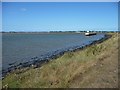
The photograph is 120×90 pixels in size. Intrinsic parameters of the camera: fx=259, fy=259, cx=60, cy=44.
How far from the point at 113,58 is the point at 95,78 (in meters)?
5.65

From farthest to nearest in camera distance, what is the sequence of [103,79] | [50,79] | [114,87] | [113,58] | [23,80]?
[113,58], [23,80], [50,79], [103,79], [114,87]

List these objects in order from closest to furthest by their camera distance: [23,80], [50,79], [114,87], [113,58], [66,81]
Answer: [114,87] < [66,81] < [50,79] < [23,80] < [113,58]

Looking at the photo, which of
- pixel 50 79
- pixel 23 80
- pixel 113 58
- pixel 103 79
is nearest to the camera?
pixel 103 79

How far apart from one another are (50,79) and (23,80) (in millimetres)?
2616

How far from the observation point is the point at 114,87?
10461 millimetres

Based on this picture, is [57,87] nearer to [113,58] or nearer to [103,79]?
[103,79]

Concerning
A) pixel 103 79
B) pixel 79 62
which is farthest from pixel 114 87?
pixel 79 62

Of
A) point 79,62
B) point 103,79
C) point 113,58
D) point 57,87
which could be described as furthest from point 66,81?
point 113,58

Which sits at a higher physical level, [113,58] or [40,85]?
[113,58]

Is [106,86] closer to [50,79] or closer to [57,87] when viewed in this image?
[57,87]

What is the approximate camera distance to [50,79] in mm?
14086

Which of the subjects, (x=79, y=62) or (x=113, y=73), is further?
(x=79, y=62)

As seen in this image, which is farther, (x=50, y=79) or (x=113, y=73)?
(x=50, y=79)

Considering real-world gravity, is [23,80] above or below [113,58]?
below
